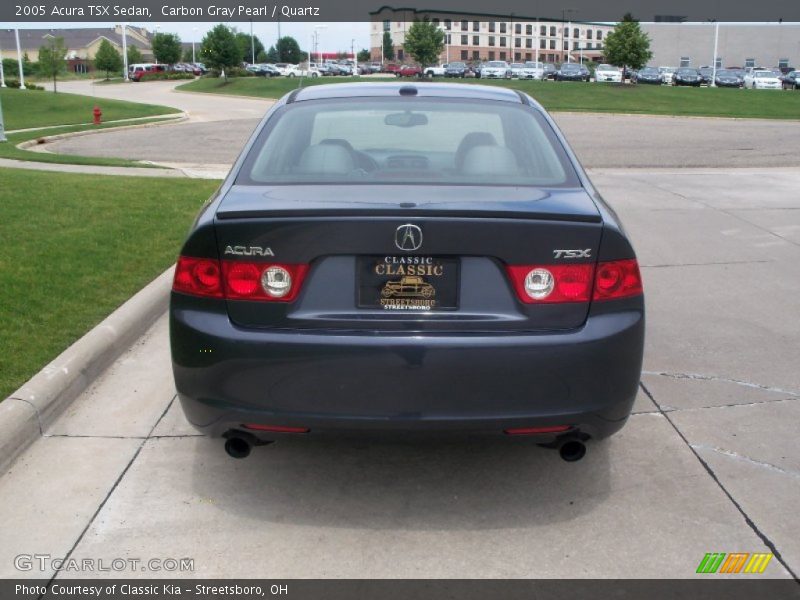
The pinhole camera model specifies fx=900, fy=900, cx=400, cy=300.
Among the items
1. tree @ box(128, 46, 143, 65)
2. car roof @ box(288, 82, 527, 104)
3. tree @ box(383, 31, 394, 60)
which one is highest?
tree @ box(383, 31, 394, 60)

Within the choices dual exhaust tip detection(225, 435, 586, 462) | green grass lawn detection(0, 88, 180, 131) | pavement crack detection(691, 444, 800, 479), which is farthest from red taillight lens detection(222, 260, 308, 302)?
green grass lawn detection(0, 88, 180, 131)

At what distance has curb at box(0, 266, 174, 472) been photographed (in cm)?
418

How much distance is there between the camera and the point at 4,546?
11.2ft

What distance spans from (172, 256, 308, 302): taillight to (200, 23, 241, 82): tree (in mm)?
64447

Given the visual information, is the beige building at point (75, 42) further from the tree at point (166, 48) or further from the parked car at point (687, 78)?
the parked car at point (687, 78)

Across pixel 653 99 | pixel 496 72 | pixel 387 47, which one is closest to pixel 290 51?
pixel 387 47

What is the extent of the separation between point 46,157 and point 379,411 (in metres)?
15.8

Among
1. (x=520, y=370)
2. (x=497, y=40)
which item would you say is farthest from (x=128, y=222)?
(x=497, y=40)

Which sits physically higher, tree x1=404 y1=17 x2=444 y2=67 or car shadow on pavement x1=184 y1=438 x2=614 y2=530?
tree x1=404 y1=17 x2=444 y2=67

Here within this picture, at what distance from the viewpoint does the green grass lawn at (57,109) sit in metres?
31.2

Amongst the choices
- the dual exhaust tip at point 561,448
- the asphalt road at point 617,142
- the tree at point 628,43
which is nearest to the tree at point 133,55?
the tree at point 628,43

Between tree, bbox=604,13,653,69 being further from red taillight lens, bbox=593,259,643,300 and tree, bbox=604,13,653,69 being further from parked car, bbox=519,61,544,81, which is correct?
red taillight lens, bbox=593,259,643,300

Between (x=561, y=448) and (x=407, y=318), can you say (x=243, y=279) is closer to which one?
(x=407, y=318)
